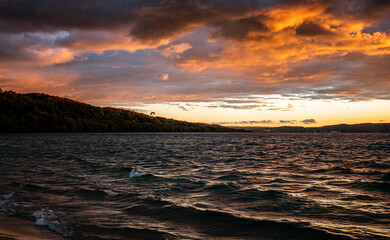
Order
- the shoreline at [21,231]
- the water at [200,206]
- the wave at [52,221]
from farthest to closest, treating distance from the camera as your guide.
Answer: the water at [200,206]
the wave at [52,221]
the shoreline at [21,231]

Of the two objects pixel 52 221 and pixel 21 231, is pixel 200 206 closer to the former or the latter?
pixel 52 221

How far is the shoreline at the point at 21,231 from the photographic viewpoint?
308 inches

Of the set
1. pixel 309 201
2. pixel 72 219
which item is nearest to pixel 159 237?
pixel 72 219

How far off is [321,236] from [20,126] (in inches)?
8456

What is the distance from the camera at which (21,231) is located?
8.47 metres

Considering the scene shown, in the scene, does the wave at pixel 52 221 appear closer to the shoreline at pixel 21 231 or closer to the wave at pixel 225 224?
the shoreline at pixel 21 231

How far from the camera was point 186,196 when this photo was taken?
545 inches

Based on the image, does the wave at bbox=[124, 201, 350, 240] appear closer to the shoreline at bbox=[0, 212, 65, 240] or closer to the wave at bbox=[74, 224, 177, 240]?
the wave at bbox=[74, 224, 177, 240]

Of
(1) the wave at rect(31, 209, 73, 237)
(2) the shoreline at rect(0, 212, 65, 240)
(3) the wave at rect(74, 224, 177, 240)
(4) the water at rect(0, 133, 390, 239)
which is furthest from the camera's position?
(4) the water at rect(0, 133, 390, 239)

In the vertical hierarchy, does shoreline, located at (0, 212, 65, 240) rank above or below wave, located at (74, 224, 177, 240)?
above

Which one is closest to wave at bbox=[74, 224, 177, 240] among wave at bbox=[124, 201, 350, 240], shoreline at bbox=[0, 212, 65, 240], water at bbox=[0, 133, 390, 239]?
water at bbox=[0, 133, 390, 239]

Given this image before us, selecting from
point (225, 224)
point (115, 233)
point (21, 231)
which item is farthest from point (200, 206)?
point (21, 231)

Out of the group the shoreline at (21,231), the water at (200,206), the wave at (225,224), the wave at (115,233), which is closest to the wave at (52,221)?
the water at (200,206)

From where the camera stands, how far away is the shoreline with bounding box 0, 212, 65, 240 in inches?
308
